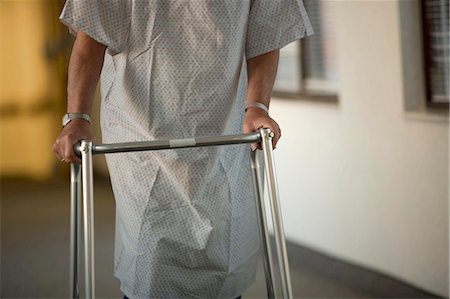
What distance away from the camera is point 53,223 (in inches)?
276

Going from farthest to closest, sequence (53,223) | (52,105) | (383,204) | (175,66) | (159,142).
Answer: (52,105) → (53,223) → (383,204) → (175,66) → (159,142)

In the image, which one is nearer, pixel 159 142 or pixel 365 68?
pixel 159 142

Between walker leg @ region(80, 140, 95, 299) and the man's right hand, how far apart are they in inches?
2.1

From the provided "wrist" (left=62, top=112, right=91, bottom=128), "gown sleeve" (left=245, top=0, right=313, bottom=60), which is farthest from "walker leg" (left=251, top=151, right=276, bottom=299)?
"wrist" (left=62, top=112, right=91, bottom=128)

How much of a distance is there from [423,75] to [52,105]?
17.2ft

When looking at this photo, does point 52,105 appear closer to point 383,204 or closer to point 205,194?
point 383,204

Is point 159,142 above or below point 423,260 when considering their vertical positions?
above

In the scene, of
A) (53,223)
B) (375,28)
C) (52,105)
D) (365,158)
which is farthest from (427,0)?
(52,105)

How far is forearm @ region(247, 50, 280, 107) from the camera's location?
2.46 meters

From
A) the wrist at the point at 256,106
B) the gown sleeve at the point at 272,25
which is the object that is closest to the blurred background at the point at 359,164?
the gown sleeve at the point at 272,25

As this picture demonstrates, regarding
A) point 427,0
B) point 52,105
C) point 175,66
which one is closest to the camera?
point 175,66

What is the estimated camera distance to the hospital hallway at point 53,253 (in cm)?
461

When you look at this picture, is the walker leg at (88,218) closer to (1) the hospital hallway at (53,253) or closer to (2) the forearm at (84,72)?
(2) the forearm at (84,72)

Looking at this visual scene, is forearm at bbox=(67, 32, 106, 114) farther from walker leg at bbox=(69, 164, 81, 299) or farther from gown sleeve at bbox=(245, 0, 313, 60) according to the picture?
gown sleeve at bbox=(245, 0, 313, 60)
